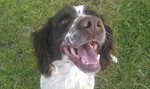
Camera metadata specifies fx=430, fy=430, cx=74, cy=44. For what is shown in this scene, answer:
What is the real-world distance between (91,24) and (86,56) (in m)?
0.41

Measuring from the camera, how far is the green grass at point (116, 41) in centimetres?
501

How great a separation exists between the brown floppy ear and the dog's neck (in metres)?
0.19

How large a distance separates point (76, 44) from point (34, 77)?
158cm

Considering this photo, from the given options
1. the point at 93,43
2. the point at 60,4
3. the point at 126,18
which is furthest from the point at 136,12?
the point at 93,43

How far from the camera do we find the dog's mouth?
12.0 feet

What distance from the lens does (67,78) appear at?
4.16 metres

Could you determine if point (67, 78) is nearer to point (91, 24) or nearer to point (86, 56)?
point (86, 56)

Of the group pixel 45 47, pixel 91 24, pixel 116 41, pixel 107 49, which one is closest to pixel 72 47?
pixel 91 24

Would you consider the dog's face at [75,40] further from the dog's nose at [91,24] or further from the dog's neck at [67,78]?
the dog's neck at [67,78]

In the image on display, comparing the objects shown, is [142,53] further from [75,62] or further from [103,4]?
[75,62]

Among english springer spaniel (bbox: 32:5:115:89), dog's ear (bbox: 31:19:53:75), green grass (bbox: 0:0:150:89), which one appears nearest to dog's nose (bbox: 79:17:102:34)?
english springer spaniel (bbox: 32:5:115:89)

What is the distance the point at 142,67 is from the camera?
203 inches

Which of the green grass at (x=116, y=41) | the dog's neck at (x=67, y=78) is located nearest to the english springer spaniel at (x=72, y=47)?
the dog's neck at (x=67, y=78)

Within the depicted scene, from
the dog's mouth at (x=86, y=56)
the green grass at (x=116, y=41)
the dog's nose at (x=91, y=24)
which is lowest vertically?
the green grass at (x=116, y=41)
